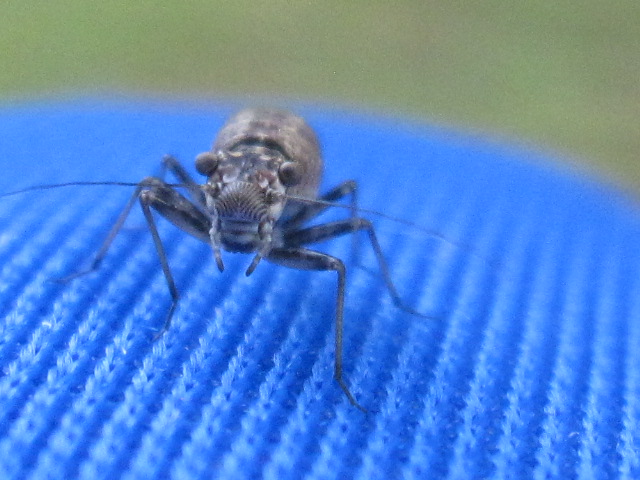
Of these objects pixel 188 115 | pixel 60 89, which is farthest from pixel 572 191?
pixel 60 89

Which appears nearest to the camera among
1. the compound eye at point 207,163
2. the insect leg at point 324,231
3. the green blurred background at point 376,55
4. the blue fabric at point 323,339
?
the blue fabric at point 323,339

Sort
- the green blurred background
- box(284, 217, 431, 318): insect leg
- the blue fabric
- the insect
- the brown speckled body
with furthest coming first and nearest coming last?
1. the green blurred background
2. the brown speckled body
3. box(284, 217, 431, 318): insect leg
4. the insect
5. the blue fabric

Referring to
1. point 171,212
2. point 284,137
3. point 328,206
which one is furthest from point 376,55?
point 171,212

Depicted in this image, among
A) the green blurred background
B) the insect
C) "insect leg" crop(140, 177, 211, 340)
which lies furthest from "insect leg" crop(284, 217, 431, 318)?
the green blurred background

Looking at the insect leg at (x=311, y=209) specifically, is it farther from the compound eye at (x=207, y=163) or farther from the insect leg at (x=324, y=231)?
the compound eye at (x=207, y=163)

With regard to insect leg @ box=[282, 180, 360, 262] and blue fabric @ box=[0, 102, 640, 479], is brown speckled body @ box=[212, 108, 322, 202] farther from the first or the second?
blue fabric @ box=[0, 102, 640, 479]

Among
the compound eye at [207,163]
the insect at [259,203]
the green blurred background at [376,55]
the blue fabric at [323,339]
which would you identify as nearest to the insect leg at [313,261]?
the insect at [259,203]

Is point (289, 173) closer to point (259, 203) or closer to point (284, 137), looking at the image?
A: point (259, 203)
